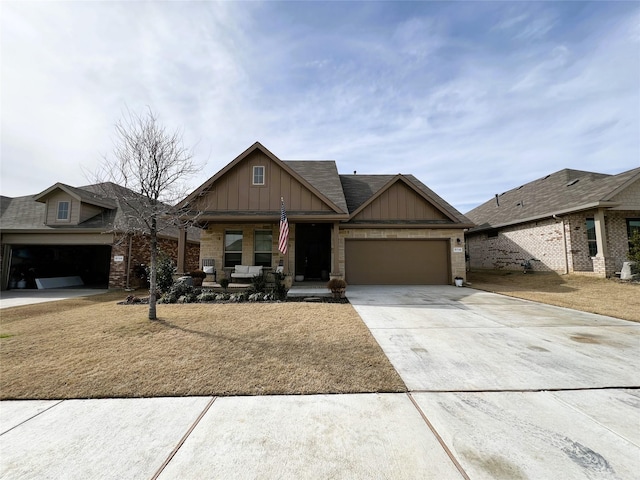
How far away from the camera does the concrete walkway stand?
7.22 ft

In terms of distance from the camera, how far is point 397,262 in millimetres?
13664

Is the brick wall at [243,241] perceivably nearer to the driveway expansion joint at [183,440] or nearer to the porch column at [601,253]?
the driveway expansion joint at [183,440]

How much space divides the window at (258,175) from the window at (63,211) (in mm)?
10211

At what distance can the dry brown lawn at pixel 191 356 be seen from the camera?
3508mm

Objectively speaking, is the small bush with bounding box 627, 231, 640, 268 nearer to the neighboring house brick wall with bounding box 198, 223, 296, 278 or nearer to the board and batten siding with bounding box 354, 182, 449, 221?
the board and batten siding with bounding box 354, 182, 449, 221

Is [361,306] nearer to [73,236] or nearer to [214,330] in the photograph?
[214,330]

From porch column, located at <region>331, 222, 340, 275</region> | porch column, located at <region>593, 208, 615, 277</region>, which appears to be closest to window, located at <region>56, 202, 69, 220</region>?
porch column, located at <region>331, 222, 340, 275</region>

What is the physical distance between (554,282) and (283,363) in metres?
14.1

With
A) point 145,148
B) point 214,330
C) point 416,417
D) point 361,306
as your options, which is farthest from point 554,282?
point 145,148

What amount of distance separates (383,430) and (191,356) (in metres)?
3.23

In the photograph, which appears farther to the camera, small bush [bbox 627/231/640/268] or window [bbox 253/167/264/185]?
window [bbox 253/167/264/185]

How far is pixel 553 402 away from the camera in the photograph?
3135 mm

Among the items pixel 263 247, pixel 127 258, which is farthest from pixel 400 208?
pixel 127 258

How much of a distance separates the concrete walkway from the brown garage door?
30.2ft
